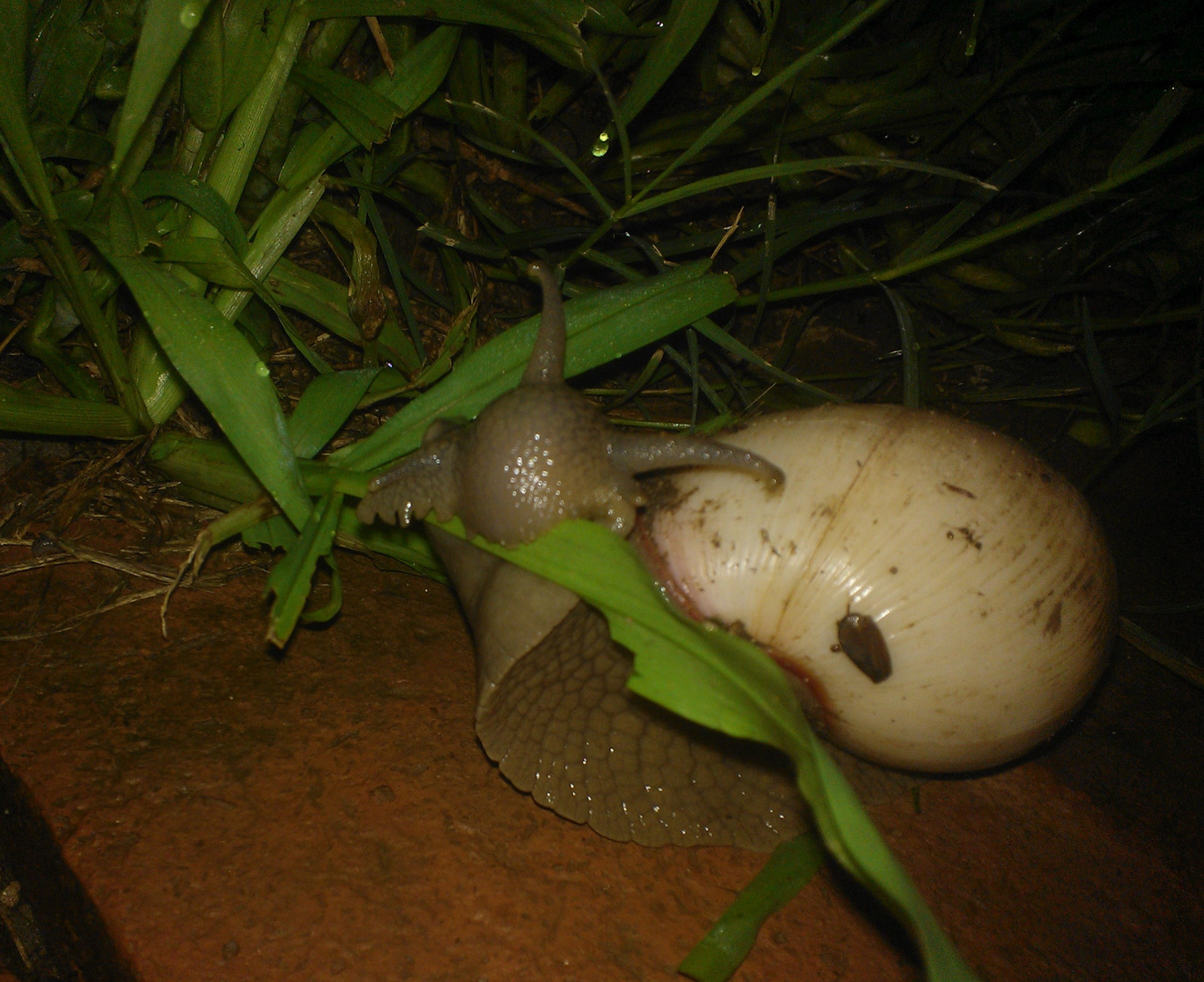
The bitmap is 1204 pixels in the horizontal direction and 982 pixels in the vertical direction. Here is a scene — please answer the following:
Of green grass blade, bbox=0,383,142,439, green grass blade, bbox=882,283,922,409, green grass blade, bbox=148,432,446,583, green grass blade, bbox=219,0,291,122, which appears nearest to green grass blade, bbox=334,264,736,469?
green grass blade, bbox=148,432,446,583

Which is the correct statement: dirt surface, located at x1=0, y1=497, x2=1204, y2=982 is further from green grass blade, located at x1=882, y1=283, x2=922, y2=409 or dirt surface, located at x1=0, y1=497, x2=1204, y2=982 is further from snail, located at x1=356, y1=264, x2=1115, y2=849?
green grass blade, located at x1=882, y1=283, x2=922, y2=409

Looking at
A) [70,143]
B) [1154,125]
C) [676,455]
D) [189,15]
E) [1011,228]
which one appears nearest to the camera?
[189,15]

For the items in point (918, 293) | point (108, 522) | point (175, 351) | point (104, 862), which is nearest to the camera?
point (104, 862)

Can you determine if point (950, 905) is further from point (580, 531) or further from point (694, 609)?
point (580, 531)

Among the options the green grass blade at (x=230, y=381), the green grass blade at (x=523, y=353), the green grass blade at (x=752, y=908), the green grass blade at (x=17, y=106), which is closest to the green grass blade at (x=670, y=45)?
the green grass blade at (x=523, y=353)

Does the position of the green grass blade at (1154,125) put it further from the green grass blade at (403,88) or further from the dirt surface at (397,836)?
the green grass blade at (403,88)

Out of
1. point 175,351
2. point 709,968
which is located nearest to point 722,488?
point 709,968

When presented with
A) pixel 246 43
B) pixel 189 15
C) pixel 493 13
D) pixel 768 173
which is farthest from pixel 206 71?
pixel 768 173

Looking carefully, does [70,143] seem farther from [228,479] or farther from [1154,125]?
[1154,125]
